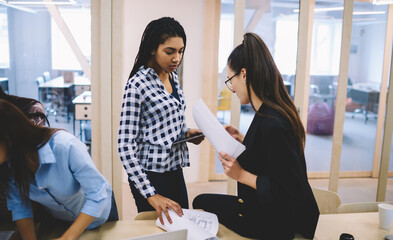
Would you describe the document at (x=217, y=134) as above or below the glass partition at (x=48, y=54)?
below

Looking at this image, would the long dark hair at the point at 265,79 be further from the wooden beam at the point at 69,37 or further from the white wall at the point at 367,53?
the white wall at the point at 367,53

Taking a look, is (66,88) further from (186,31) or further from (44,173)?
(44,173)

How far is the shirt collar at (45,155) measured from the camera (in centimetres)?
115

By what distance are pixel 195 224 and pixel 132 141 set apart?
0.50 meters

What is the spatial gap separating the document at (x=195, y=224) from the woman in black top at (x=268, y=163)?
87 millimetres

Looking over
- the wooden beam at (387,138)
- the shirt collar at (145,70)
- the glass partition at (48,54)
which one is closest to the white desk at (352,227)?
the shirt collar at (145,70)

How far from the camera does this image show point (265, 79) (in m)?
1.43

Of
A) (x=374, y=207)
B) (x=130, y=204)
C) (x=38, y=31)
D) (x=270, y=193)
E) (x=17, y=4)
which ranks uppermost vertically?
(x=17, y=4)

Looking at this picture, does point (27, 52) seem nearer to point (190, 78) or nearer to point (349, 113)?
point (190, 78)

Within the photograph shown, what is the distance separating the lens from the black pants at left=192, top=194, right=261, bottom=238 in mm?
1422

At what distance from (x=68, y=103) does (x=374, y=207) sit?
2.39 metres

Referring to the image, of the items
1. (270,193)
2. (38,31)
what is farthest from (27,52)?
(270,193)

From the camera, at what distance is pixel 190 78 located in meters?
3.28

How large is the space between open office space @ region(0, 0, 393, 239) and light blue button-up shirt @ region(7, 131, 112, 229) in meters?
1.64
